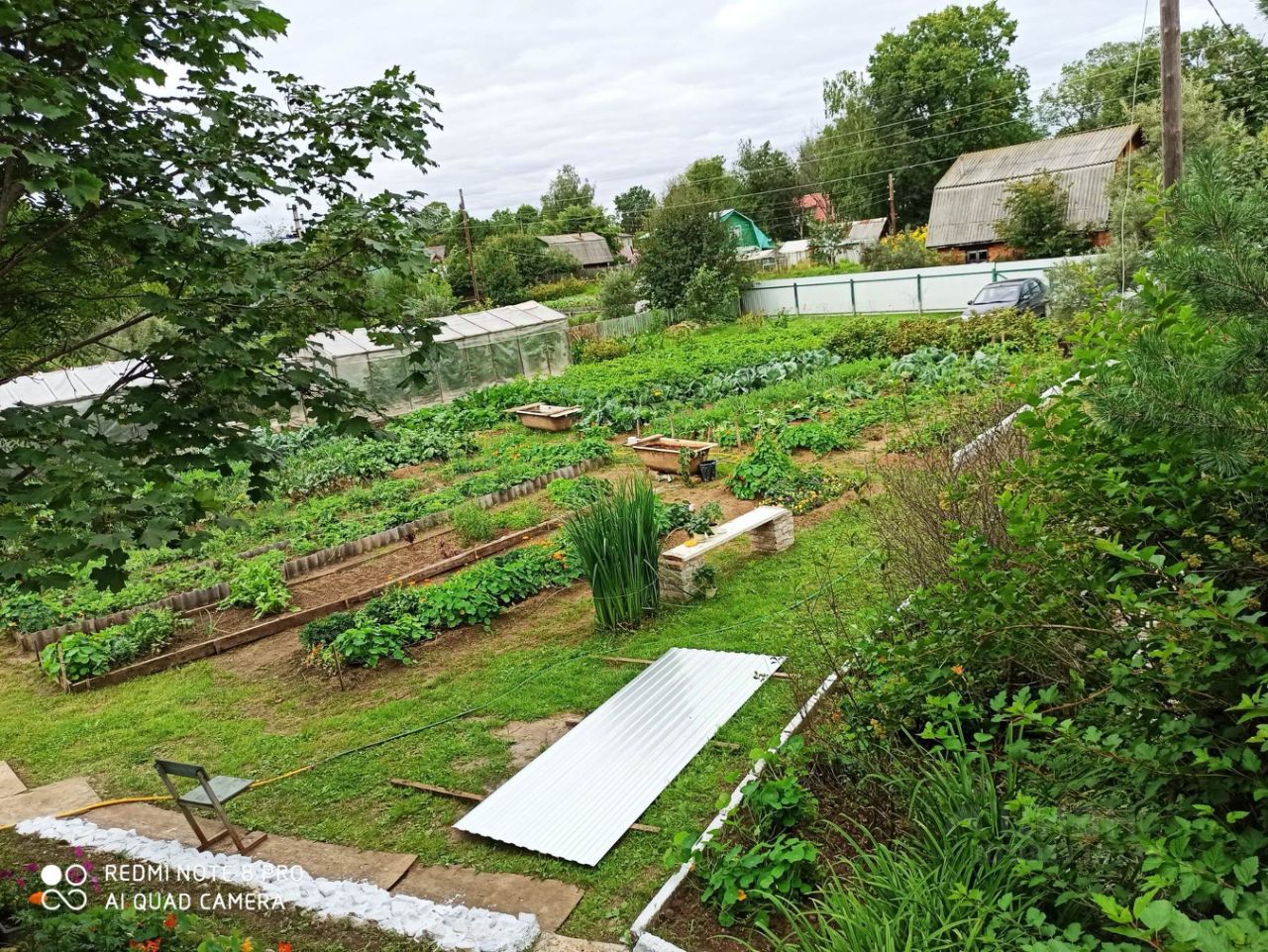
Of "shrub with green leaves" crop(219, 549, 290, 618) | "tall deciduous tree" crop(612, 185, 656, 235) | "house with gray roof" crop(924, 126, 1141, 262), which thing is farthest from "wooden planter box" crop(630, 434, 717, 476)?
"tall deciduous tree" crop(612, 185, 656, 235)

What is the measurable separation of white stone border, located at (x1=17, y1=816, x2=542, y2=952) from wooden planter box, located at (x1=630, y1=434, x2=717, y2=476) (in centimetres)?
765

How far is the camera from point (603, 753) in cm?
488

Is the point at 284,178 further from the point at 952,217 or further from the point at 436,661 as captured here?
the point at 952,217

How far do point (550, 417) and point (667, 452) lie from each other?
4530mm

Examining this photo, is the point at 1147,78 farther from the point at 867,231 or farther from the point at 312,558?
the point at 312,558

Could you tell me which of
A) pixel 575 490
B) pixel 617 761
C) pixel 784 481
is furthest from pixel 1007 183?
pixel 617 761

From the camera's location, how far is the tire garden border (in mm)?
8406

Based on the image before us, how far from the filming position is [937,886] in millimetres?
2578

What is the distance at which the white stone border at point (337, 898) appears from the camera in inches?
133

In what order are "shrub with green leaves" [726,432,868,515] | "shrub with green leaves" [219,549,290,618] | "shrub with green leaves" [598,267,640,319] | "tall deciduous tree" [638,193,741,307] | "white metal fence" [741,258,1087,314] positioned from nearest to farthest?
"shrub with green leaves" [219,549,290,618]
"shrub with green leaves" [726,432,868,515]
"white metal fence" [741,258,1087,314]
"tall deciduous tree" [638,193,741,307]
"shrub with green leaves" [598,267,640,319]

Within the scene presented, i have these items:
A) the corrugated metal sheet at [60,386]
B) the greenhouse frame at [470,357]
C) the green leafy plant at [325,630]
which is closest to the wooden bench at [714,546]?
the green leafy plant at [325,630]

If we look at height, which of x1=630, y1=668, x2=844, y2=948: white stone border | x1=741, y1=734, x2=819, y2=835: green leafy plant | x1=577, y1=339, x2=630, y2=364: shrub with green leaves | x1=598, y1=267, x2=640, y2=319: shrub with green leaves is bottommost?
x1=630, y1=668, x2=844, y2=948: white stone border

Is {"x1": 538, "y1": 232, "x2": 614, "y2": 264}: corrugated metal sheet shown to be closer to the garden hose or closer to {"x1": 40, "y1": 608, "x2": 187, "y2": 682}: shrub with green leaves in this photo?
{"x1": 40, "y1": 608, "x2": 187, "y2": 682}: shrub with green leaves

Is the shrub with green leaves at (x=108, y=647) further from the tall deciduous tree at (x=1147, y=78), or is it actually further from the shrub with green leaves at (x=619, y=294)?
the shrub with green leaves at (x=619, y=294)
